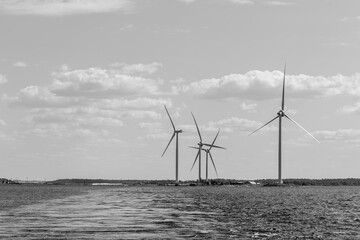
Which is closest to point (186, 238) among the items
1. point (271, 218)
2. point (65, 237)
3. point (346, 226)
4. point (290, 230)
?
point (65, 237)

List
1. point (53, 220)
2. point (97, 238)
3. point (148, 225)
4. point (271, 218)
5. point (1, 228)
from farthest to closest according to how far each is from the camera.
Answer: point (271, 218) < point (53, 220) < point (148, 225) < point (1, 228) < point (97, 238)

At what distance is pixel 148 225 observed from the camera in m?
54.5

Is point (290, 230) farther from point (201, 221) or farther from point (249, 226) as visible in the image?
point (201, 221)

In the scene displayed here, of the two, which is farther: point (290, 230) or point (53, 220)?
point (53, 220)

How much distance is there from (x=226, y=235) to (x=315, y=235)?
6.73 meters

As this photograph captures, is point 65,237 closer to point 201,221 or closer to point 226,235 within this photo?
point 226,235

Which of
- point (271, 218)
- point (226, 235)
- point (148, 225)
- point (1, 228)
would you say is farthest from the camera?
point (271, 218)

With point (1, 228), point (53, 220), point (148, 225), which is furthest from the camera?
point (53, 220)

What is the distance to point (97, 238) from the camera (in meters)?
42.8

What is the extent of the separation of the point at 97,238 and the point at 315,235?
53.0 ft

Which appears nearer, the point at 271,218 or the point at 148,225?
the point at 148,225

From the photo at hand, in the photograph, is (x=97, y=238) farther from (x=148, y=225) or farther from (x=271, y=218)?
(x=271, y=218)

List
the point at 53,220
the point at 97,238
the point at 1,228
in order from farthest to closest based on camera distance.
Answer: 1. the point at 53,220
2. the point at 1,228
3. the point at 97,238

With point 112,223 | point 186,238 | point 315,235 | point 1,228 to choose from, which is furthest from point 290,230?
point 1,228
